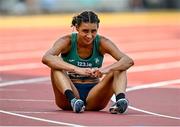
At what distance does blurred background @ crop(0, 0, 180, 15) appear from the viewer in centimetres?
4150

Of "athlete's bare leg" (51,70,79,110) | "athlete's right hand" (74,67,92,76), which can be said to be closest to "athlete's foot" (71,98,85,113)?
"athlete's bare leg" (51,70,79,110)

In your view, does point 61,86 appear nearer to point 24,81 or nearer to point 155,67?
point 24,81

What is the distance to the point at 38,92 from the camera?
1309 cm

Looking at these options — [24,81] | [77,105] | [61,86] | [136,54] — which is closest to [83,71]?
[61,86]

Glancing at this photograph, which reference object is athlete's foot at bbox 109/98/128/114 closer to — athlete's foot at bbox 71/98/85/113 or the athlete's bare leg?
athlete's foot at bbox 71/98/85/113

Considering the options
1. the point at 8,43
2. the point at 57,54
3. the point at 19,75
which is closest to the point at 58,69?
the point at 57,54

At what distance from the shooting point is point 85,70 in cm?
998

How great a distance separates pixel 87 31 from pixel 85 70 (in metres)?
0.45

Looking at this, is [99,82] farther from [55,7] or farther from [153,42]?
[55,7]

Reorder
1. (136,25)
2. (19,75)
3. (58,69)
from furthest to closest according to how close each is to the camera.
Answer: (136,25), (19,75), (58,69)

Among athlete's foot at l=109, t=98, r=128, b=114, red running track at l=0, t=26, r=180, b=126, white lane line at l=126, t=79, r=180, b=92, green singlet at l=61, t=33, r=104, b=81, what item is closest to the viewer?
red running track at l=0, t=26, r=180, b=126

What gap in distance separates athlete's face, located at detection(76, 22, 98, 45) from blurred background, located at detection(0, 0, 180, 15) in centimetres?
3141

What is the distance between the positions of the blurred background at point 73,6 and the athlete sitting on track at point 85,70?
31208 millimetres

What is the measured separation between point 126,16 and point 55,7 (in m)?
3.67
